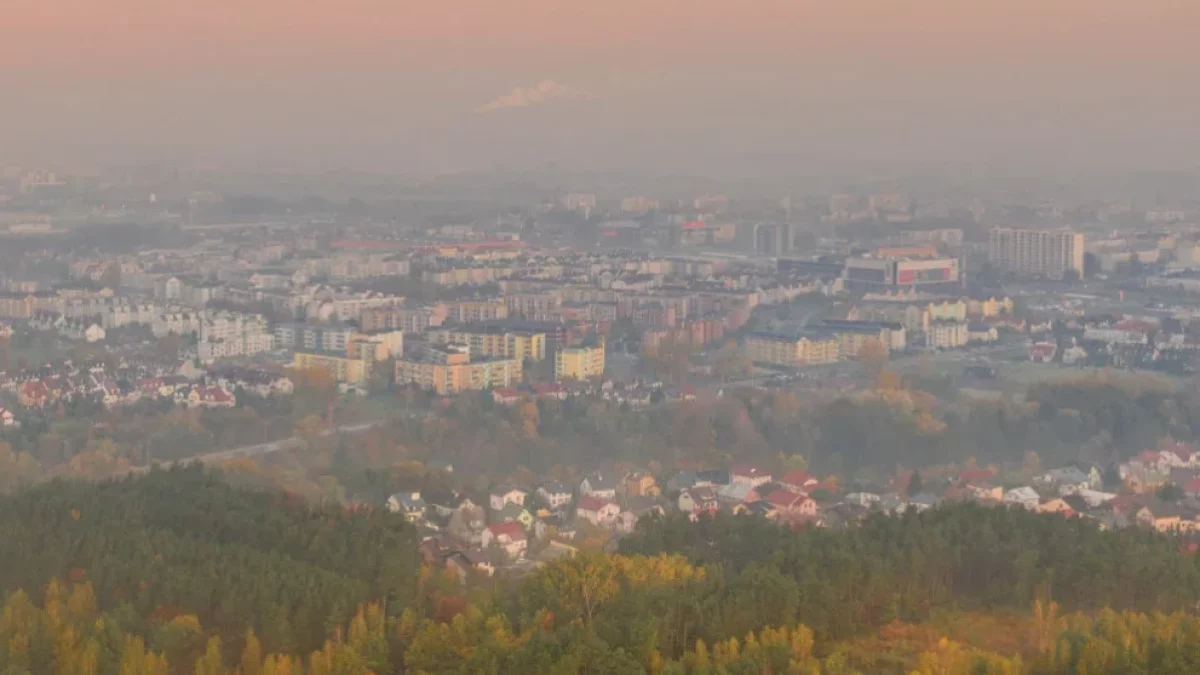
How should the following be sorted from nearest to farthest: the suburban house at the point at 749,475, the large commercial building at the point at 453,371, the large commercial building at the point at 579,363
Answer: the suburban house at the point at 749,475 < the large commercial building at the point at 453,371 < the large commercial building at the point at 579,363

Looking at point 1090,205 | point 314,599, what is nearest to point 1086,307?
point 1090,205

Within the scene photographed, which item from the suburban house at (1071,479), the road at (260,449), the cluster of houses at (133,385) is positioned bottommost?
the suburban house at (1071,479)

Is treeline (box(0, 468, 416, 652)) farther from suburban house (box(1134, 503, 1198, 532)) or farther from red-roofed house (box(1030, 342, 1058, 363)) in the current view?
red-roofed house (box(1030, 342, 1058, 363))

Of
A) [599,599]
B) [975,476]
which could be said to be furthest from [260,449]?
[599,599]

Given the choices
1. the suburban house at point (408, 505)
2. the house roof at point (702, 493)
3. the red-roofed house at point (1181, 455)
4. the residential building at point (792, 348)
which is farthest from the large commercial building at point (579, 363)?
the suburban house at point (408, 505)

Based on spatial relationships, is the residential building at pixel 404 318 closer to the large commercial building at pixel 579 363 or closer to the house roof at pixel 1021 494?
the large commercial building at pixel 579 363

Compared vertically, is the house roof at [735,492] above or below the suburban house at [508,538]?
below

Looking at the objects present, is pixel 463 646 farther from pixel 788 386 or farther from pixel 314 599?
pixel 788 386
